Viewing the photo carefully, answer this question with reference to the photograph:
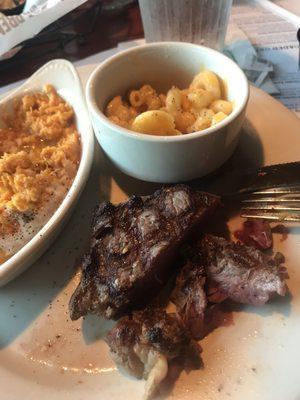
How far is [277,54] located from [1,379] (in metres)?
1.48

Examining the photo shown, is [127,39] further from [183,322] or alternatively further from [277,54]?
[183,322]

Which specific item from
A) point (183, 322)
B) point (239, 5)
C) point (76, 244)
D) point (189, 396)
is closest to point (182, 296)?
point (183, 322)

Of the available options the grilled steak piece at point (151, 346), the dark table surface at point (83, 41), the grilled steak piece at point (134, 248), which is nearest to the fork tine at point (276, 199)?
the grilled steak piece at point (134, 248)

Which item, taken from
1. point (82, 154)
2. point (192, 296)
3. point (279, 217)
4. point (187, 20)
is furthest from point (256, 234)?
point (187, 20)

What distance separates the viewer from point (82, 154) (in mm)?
1143

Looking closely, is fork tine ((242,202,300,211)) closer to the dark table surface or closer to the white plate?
the white plate

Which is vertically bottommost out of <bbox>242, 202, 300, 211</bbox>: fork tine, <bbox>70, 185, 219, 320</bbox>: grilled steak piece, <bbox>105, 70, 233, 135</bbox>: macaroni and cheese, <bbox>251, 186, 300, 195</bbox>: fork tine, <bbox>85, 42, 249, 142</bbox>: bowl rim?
<bbox>242, 202, 300, 211</bbox>: fork tine

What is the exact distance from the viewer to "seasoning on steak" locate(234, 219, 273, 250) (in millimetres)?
969

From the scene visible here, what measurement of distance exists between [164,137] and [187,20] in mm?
797

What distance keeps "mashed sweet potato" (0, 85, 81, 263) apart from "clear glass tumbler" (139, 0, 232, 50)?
1.73ft

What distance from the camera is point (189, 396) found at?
772 mm

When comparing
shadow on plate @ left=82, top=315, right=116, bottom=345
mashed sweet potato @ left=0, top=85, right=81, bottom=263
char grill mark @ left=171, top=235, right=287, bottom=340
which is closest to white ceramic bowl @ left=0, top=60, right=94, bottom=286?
mashed sweet potato @ left=0, top=85, right=81, bottom=263

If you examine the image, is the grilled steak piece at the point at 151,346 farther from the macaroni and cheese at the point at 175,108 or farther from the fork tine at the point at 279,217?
the macaroni and cheese at the point at 175,108

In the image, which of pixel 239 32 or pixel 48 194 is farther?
pixel 239 32
